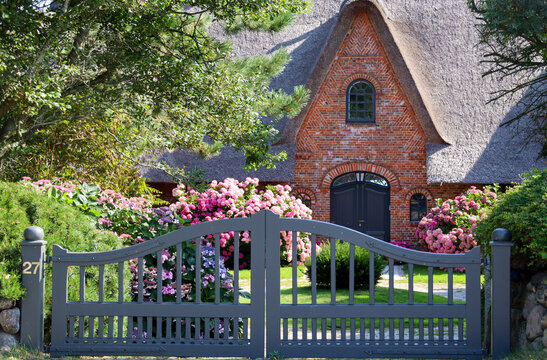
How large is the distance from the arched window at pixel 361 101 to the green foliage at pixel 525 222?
35.8ft

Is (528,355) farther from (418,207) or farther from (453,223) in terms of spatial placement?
(418,207)

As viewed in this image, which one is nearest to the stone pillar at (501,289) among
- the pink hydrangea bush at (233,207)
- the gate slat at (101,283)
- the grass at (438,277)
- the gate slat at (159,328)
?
the gate slat at (159,328)

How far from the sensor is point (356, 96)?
17.0 meters

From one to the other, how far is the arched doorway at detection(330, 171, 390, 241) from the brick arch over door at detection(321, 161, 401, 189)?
0.19m

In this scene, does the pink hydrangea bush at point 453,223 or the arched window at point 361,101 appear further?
the arched window at point 361,101

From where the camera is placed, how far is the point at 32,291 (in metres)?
5.21

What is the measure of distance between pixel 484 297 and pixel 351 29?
12.0 m

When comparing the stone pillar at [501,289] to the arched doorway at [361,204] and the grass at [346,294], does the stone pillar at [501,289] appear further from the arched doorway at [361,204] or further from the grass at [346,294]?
the arched doorway at [361,204]

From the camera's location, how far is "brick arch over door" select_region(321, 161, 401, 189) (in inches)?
655

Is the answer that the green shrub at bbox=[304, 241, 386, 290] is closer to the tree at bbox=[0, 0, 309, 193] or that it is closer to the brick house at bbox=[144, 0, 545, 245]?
the tree at bbox=[0, 0, 309, 193]

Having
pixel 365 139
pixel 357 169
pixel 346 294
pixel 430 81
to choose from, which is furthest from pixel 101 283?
pixel 430 81

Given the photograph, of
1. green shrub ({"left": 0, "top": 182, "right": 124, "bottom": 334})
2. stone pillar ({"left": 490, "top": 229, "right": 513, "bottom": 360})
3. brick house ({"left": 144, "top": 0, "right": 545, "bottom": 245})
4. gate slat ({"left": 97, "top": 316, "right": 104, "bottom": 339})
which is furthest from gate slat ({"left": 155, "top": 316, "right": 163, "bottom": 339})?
brick house ({"left": 144, "top": 0, "right": 545, "bottom": 245})

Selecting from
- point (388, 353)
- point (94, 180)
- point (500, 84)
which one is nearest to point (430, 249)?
point (500, 84)

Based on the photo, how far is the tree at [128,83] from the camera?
998 cm
